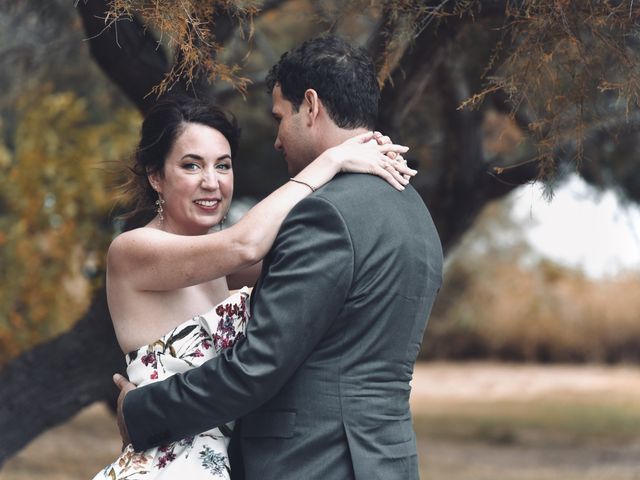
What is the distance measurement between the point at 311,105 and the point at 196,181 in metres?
0.53

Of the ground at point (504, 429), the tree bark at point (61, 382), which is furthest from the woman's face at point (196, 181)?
the ground at point (504, 429)

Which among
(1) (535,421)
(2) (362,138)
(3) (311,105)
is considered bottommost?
(1) (535,421)

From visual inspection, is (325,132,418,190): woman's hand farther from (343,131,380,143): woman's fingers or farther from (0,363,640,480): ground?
(0,363,640,480): ground

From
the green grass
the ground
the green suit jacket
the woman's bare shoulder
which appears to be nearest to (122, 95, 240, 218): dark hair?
the woman's bare shoulder

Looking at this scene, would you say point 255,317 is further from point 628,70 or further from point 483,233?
point 483,233

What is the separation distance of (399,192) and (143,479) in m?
1.08

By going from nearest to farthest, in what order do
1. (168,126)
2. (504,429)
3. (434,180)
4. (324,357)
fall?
(324,357), (168,126), (434,180), (504,429)

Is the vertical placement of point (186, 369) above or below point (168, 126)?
below

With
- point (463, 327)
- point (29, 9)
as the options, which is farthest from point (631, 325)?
point (29, 9)

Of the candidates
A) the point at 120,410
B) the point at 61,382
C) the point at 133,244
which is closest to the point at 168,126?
the point at 133,244

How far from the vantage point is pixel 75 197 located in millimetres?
10188

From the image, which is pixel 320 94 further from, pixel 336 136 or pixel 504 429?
pixel 504 429

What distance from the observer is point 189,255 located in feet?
9.36

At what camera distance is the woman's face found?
3148 millimetres
